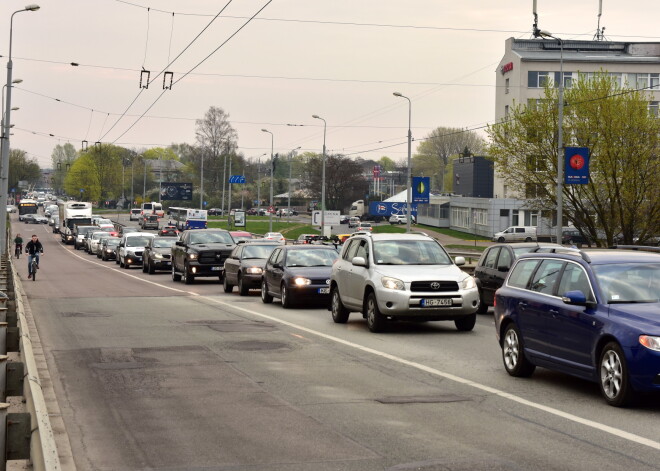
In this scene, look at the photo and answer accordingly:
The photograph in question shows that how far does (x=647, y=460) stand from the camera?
23.4 ft

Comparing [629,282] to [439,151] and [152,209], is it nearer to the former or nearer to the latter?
[152,209]

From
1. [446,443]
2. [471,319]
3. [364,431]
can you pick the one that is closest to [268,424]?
[364,431]

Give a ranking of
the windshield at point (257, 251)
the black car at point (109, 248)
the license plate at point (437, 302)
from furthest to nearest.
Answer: the black car at point (109, 248) → the windshield at point (257, 251) → the license plate at point (437, 302)

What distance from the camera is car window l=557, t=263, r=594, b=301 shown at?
33.9ft

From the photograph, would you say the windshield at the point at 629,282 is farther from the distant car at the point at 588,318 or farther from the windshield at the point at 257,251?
the windshield at the point at 257,251

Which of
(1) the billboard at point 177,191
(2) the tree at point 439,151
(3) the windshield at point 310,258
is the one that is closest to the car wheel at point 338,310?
(3) the windshield at point 310,258

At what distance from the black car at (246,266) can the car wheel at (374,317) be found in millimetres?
10848

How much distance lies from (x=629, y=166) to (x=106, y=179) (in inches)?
5442

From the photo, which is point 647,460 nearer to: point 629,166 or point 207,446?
point 207,446

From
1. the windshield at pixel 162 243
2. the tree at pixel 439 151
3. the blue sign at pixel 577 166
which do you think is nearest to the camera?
the blue sign at pixel 577 166

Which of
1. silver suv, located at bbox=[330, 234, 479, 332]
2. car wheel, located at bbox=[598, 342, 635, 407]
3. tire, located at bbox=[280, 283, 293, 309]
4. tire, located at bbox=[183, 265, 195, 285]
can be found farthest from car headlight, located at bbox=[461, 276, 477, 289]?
tire, located at bbox=[183, 265, 195, 285]

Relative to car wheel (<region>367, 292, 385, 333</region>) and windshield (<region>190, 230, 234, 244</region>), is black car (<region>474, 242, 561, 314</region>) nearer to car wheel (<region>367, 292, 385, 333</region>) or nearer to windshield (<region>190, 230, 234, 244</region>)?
car wheel (<region>367, 292, 385, 333</region>)

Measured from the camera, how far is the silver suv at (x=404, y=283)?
16766 mm

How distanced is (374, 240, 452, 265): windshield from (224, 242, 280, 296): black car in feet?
32.8
